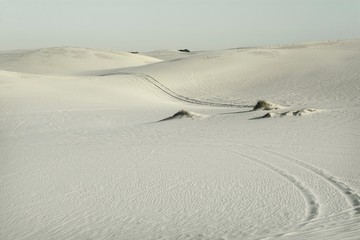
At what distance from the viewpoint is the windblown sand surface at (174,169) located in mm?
5258

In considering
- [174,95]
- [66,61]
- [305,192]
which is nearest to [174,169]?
[305,192]

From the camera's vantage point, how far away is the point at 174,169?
8133 millimetres

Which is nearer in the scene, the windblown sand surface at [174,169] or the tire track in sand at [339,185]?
the windblown sand surface at [174,169]

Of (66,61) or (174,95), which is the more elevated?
(66,61)

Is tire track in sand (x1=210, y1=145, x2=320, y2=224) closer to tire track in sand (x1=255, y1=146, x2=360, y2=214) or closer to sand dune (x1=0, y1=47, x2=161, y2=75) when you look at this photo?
tire track in sand (x1=255, y1=146, x2=360, y2=214)

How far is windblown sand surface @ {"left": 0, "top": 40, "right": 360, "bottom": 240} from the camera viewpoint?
17.3 ft

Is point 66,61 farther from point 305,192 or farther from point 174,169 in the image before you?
point 305,192

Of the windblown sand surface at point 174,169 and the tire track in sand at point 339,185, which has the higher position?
the tire track in sand at point 339,185

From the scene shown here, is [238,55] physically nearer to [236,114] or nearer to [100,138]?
[236,114]

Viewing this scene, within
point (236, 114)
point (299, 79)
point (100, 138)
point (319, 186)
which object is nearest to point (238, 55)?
point (299, 79)

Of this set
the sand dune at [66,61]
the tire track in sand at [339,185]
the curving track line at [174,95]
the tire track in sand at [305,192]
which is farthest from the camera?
the sand dune at [66,61]

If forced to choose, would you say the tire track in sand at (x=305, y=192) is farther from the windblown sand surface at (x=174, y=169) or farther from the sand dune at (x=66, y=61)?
the sand dune at (x=66, y=61)

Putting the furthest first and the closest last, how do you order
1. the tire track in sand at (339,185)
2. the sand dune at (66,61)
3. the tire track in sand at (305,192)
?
the sand dune at (66,61), the tire track in sand at (339,185), the tire track in sand at (305,192)

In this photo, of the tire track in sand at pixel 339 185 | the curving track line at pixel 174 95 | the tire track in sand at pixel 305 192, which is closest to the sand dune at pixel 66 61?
the curving track line at pixel 174 95
